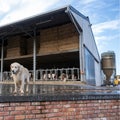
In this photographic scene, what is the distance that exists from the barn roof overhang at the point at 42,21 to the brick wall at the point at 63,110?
852cm

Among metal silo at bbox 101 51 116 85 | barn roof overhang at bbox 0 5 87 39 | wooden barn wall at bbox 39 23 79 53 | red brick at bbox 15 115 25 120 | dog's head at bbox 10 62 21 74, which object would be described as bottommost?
red brick at bbox 15 115 25 120

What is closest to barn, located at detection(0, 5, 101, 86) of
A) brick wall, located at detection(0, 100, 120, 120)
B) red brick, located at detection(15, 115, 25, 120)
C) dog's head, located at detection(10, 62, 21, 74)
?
dog's head, located at detection(10, 62, 21, 74)

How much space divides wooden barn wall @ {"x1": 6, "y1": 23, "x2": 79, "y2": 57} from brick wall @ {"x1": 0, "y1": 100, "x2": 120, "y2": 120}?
9.71 meters

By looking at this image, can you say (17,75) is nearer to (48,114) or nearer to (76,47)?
(48,114)

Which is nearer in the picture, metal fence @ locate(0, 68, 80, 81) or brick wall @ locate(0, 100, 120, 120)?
brick wall @ locate(0, 100, 120, 120)

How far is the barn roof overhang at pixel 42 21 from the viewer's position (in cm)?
1455

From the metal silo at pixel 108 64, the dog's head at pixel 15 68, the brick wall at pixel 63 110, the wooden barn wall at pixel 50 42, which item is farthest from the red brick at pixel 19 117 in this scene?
the metal silo at pixel 108 64

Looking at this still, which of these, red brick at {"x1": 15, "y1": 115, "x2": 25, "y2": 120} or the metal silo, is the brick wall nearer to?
red brick at {"x1": 15, "y1": 115, "x2": 25, "y2": 120}

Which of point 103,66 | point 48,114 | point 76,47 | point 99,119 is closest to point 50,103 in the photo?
point 48,114

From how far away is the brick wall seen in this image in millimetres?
4741

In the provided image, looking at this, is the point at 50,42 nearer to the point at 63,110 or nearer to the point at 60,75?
the point at 60,75

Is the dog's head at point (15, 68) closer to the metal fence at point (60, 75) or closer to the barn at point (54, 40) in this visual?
the barn at point (54, 40)

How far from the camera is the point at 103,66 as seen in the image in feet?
75.6

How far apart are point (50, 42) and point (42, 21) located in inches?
64.8
